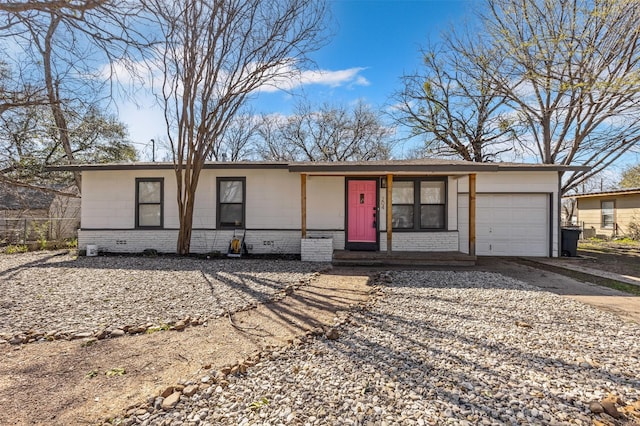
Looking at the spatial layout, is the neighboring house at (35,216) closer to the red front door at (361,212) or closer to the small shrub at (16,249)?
the small shrub at (16,249)

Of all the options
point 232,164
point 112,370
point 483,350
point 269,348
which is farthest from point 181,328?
point 232,164

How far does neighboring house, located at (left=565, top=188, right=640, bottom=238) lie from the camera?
1544 centimetres

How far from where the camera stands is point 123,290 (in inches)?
213

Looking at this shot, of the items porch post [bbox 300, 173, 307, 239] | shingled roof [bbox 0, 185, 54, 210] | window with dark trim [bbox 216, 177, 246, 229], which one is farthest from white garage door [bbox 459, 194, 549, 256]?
shingled roof [bbox 0, 185, 54, 210]

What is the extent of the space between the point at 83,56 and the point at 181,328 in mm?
5361

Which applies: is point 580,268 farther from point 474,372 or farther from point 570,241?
point 474,372

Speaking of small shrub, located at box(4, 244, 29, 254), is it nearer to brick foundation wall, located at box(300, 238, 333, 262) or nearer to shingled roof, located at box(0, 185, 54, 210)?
shingled roof, located at box(0, 185, 54, 210)

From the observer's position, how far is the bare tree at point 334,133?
22.5m

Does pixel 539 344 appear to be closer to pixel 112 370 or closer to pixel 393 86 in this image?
pixel 112 370

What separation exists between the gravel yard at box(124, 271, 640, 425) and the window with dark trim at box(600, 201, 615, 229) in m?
16.8

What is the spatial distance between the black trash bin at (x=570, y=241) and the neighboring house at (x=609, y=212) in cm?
843

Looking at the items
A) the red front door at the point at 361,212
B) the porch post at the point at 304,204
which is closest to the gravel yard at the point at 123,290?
the porch post at the point at 304,204

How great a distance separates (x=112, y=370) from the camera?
9.09ft

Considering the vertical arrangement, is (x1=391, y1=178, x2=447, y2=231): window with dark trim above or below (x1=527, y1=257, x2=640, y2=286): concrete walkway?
above
